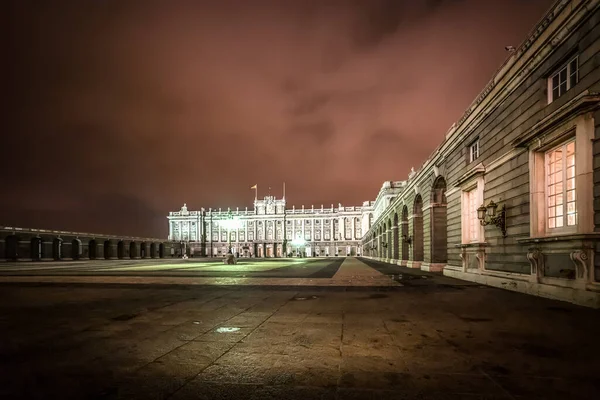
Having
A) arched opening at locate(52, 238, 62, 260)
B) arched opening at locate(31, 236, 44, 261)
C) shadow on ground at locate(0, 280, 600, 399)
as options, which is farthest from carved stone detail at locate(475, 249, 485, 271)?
arched opening at locate(52, 238, 62, 260)

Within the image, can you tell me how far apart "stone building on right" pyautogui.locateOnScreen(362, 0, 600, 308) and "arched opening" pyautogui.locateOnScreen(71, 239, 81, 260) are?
61.5 meters

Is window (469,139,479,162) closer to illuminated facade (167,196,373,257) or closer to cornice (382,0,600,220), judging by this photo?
cornice (382,0,600,220)

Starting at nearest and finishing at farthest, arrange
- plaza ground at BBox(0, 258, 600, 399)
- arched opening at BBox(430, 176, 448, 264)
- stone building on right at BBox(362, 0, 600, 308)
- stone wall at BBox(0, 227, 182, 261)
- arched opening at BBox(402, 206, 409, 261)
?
plaza ground at BBox(0, 258, 600, 399) < stone building on right at BBox(362, 0, 600, 308) < arched opening at BBox(430, 176, 448, 264) < arched opening at BBox(402, 206, 409, 261) < stone wall at BBox(0, 227, 182, 261)

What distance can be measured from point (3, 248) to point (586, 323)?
5900cm

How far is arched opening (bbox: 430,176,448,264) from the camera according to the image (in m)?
22.8

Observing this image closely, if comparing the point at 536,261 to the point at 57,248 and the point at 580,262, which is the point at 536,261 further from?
the point at 57,248

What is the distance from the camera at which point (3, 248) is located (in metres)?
47.7

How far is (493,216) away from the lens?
13.4 m

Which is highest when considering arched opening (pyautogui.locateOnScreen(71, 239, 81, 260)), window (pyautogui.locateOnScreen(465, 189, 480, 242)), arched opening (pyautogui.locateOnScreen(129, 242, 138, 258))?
window (pyautogui.locateOnScreen(465, 189, 480, 242))

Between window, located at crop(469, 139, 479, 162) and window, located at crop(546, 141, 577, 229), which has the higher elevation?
window, located at crop(469, 139, 479, 162)

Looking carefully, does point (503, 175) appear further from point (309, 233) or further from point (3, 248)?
point (309, 233)

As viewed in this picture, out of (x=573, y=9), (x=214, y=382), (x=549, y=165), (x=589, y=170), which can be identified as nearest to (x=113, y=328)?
(x=214, y=382)

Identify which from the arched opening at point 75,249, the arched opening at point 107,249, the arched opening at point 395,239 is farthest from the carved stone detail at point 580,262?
the arched opening at point 107,249

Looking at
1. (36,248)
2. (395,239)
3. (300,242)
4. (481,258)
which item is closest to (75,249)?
(36,248)
